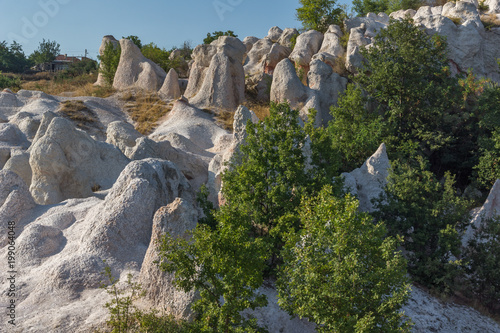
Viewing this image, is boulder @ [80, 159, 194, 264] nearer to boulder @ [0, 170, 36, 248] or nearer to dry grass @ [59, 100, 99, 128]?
boulder @ [0, 170, 36, 248]

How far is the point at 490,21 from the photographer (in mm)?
32031

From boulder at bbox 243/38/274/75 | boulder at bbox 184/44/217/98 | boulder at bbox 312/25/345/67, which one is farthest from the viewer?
boulder at bbox 243/38/274/75

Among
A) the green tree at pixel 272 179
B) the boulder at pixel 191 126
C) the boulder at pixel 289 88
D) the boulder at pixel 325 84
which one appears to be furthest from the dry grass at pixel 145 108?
the green tree at pixel 272 179

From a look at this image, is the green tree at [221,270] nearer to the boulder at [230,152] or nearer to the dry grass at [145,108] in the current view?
the boulder at [230,152]

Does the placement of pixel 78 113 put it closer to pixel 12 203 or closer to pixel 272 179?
pixel 12 203

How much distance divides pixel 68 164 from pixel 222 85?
52.3 feet

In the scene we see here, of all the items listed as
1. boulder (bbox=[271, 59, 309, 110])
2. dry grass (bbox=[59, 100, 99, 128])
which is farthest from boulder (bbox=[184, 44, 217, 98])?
dry grass (bbox=[59, 100, 99, 128])

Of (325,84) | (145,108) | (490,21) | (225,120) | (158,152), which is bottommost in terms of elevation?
(158,152)

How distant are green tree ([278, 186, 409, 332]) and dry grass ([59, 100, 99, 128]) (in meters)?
20.8

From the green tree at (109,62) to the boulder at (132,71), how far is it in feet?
5.57

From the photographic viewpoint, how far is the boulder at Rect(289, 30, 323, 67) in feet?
111

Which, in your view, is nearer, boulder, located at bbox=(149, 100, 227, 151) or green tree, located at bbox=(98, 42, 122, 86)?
boulder, located at bbox=(149, 100, 227, 151)

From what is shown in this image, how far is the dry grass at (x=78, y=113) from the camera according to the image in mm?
24828

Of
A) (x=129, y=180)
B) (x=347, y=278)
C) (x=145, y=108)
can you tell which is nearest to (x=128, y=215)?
(x=129, y=180)
